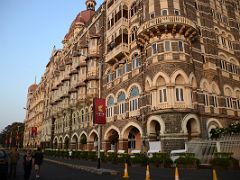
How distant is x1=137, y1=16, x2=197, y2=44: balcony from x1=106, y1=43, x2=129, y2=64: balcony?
4871 millimetres

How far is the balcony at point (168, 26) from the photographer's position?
24.1m

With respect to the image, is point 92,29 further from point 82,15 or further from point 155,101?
point 155,101

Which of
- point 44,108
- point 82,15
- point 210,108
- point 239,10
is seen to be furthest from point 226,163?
point 44,108

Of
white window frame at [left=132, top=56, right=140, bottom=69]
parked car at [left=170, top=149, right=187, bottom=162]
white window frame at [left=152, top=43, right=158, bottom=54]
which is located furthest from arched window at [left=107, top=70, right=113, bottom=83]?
parked car at [left=170, top=149, right=187, bottom=162]

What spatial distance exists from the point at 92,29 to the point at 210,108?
25807mm

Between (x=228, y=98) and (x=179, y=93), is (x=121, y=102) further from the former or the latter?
(x=228, y=98)

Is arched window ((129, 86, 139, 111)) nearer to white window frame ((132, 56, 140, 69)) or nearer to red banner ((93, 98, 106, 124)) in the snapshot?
white window frame ((132, 56, 140, 69))

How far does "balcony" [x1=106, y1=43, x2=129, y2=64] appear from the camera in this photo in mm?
30078

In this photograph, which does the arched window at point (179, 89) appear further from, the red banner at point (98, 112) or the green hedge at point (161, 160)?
the red banner at point (98, 112)

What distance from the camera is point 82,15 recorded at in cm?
5797

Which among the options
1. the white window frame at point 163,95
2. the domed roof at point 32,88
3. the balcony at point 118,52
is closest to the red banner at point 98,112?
the white window frame at point 163,95

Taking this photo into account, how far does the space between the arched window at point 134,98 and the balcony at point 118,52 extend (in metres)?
5.30

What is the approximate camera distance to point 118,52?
100ft

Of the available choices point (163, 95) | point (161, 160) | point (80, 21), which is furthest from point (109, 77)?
point (80, 21)
